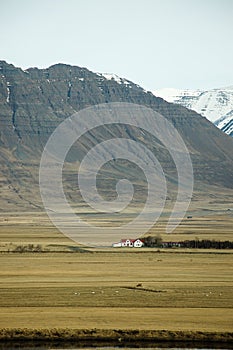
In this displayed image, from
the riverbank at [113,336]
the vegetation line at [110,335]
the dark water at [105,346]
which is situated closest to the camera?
the dark water at [105,346]

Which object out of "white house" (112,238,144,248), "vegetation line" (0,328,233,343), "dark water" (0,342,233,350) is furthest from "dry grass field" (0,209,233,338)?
"white house" (112,238,144,248)

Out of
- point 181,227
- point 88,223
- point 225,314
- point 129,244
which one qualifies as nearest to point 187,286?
point 225,314

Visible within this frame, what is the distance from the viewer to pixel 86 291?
61.4 m

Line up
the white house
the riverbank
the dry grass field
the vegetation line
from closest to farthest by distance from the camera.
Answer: the riverbank, the vegetation line, the dry grass field, the white house

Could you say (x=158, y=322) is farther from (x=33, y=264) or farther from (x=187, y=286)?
(x=33, y=264)

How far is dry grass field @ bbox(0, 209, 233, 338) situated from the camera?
164 ft

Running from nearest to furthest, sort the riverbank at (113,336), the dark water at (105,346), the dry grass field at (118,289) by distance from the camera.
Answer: the dark water at (105,346)
the riverbank at (113,336)
the dry grass field at (118,289)

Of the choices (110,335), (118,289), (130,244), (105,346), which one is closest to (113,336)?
(110,335)

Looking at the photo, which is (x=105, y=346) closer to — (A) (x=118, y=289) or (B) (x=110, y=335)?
(B) (x=110, y=335)

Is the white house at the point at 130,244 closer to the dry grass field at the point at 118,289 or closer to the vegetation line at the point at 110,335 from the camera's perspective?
the dry grass field at the point at 118,289

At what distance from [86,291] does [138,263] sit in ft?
74.2

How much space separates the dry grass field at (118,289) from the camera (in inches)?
1973

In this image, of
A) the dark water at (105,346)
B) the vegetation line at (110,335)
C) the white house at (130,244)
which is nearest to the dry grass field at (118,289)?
the vegetation line at (110,335)

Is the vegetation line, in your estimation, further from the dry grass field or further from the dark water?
the dry grass field
